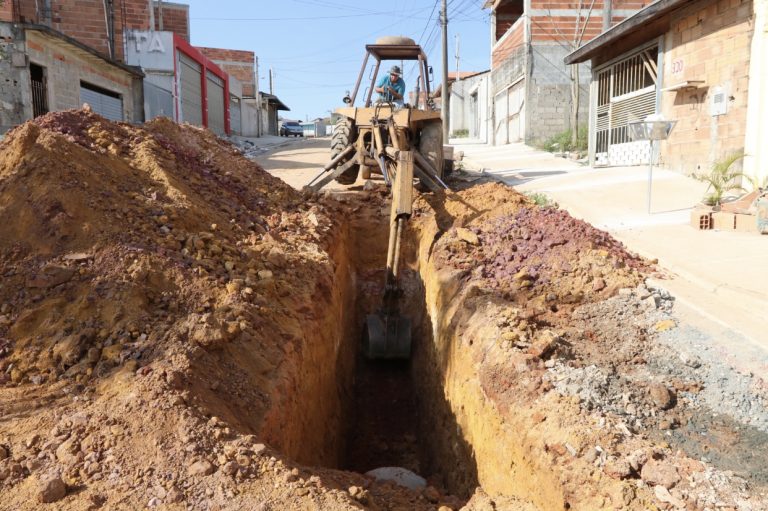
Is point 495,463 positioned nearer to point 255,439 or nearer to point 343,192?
point 255,439

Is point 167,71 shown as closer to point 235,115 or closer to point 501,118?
point 235,115

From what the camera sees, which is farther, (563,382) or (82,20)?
(82,20)

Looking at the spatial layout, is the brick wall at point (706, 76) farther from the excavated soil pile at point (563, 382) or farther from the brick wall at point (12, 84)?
the brick wall at point (12, 84)

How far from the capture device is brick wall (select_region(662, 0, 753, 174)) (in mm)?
9469

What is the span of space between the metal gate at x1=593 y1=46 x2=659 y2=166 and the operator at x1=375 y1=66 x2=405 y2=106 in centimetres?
576

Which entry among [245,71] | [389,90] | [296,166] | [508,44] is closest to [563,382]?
[389,90]

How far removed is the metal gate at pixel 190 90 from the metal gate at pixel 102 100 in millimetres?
2809

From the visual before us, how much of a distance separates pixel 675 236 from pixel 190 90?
711 inches

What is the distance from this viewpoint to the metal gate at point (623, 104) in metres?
12.5

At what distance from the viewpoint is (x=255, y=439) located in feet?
10.3

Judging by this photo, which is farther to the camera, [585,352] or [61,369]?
[585,352]

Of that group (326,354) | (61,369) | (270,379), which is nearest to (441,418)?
(326,354)

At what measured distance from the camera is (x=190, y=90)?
68.6 feet

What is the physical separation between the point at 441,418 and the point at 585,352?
5.76ft
